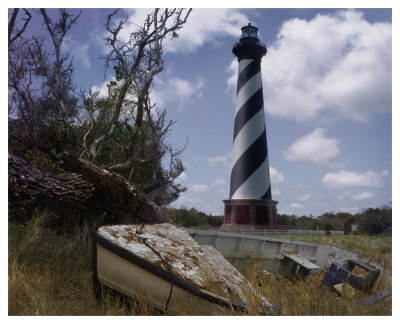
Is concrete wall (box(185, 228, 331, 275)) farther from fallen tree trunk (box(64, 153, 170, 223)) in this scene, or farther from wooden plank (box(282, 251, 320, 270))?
fallen tree trunk (box(64, 153, 170, 223))

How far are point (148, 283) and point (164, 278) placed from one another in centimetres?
17

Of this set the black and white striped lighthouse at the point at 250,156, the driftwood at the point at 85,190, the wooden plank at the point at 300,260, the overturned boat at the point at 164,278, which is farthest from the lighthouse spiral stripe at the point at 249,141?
the overturned boat at the point at 164,278

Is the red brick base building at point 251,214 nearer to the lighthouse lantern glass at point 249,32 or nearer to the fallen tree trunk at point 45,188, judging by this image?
the lighthouse lantern glass at point 249,32

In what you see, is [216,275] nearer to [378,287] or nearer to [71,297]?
[71,297]

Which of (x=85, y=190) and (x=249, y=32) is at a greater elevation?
(x=249, y=32)

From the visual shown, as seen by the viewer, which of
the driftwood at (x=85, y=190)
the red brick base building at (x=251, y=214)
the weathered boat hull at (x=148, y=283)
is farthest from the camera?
the red brick base building at (x=251, y=214)

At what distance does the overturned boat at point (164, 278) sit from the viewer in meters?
2.90

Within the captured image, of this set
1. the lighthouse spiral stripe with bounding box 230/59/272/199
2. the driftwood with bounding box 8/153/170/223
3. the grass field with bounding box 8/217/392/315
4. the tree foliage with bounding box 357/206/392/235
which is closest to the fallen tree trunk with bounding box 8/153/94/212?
the driftwood with bounding box 8/153/170/223

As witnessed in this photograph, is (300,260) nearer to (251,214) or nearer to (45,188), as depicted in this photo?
(45,188)

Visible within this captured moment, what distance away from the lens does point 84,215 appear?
561cm

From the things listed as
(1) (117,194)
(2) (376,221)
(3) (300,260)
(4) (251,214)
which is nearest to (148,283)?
(1) (117,194)

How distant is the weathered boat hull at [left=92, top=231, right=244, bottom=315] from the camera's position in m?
2.90

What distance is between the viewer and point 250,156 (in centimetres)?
1805

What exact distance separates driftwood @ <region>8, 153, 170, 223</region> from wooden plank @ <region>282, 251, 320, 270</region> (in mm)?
2876
